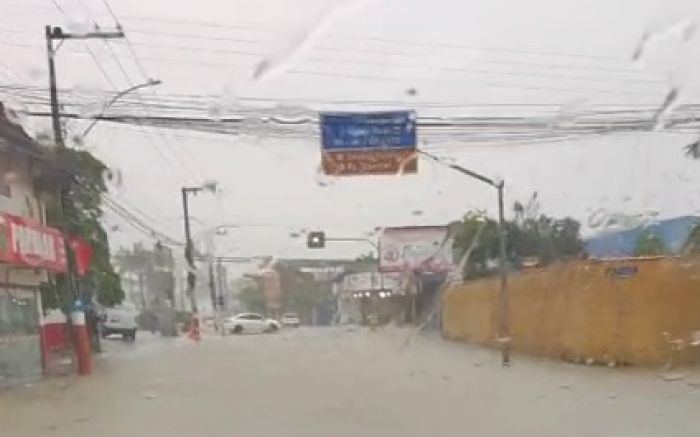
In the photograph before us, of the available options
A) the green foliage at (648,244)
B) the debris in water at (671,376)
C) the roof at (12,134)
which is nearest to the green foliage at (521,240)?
the green foliage at (648,244)

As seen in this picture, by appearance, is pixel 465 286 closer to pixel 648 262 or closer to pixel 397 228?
pixel 397 228

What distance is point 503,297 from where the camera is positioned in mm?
25406

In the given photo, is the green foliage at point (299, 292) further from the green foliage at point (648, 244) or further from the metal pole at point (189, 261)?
the green foliage at point (648, 244)

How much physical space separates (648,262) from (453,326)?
11.1 meters

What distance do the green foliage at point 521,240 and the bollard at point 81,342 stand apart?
9.84m

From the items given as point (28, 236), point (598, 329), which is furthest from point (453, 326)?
point (28, 236)

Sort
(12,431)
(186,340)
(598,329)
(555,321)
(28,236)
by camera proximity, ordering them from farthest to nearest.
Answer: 1. (186,340)
2. (555,321)
3. (598,329)
4. (28,236)
5. (12,431)

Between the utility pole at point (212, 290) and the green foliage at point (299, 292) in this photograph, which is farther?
the utility pole at point (212, 290)

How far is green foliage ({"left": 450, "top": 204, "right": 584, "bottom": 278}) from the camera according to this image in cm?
2698

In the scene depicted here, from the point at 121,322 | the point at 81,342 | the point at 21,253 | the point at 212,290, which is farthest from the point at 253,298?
the point at 21,253

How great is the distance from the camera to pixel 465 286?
2930 centimetres

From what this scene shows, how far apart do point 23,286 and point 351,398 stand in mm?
8414

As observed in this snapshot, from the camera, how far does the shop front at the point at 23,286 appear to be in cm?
1814

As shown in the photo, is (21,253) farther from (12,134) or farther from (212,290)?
(212,290)
